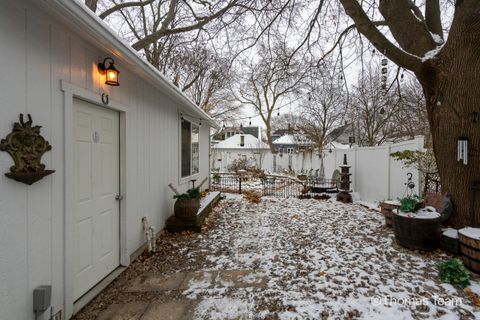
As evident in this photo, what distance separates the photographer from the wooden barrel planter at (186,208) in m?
4.76

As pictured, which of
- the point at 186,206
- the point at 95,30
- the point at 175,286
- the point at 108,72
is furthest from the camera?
the point at 186,206

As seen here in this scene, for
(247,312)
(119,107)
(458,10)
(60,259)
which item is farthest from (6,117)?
(458,10)

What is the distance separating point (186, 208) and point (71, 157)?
8.74 feet

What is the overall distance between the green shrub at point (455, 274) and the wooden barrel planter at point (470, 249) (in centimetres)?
31

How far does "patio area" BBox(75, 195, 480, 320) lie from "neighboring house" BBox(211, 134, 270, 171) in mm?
16116

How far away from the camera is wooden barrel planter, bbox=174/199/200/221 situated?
15.6ft

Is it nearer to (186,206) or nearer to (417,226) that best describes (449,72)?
(417,226)

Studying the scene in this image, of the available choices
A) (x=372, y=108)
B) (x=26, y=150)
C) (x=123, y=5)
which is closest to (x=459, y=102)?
(x=26, y=150)

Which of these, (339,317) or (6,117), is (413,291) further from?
(6,117)

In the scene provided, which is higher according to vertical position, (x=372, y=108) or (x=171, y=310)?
(x=372, y=108)

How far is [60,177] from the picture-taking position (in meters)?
2.27

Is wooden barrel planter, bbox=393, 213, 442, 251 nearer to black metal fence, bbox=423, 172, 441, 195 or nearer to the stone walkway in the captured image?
Result: black metal fence, bbox=423, 172, 441, 195

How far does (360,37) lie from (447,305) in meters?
6.44

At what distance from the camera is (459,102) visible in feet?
13.0
